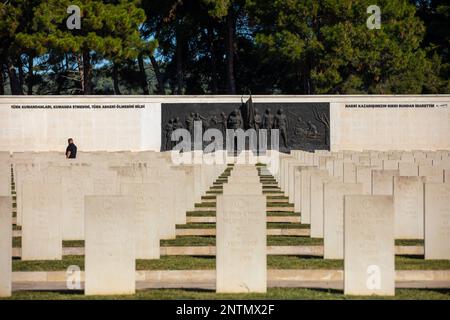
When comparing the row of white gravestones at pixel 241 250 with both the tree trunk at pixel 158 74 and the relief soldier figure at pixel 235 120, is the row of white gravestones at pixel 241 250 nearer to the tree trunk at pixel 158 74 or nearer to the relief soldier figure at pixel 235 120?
the relief soldier figure at pixel 235 120

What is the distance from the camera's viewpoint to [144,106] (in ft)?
163

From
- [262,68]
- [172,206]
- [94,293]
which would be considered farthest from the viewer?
[262,68]

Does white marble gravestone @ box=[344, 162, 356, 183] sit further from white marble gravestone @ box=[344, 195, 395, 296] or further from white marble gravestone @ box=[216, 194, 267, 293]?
white marble gravestone @ box=[216, 194, 267, 293]

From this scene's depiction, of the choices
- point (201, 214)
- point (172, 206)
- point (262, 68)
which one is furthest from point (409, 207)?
point (262, 68)

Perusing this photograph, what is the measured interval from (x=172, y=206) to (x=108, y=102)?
35806mm

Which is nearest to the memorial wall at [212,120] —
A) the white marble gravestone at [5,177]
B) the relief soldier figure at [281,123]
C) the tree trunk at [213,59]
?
the relief soldier figure at [281,123]

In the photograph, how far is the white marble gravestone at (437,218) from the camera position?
1267 cm

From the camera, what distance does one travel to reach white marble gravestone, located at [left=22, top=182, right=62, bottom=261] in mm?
12781

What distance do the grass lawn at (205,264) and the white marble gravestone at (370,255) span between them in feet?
5.87

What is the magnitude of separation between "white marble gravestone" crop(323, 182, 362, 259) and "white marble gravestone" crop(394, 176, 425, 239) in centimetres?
190

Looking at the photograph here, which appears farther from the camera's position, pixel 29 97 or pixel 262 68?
pixel 262 68

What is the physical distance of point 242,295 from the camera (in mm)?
10250

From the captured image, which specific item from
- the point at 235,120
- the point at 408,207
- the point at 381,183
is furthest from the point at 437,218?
the point at 235,120
